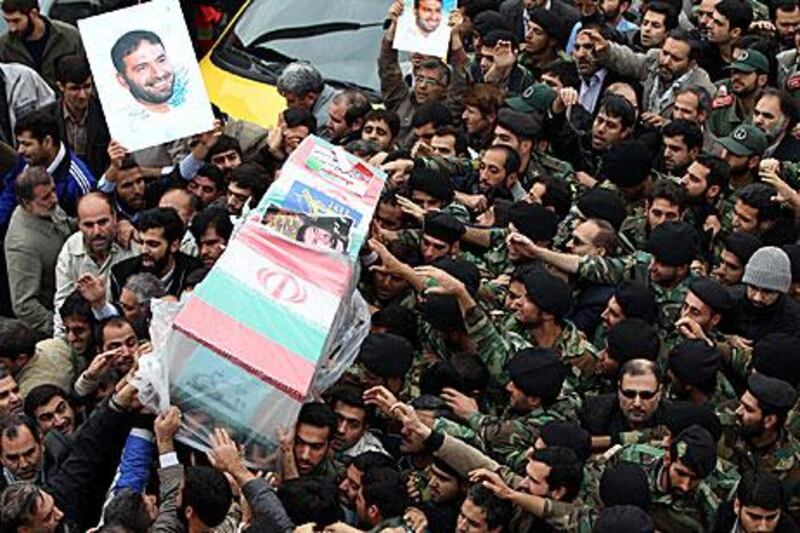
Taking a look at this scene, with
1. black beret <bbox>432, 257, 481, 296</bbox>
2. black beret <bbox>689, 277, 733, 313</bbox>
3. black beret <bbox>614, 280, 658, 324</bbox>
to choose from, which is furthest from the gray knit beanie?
black beret <bbox>432, 257, 481, 296</bbox>

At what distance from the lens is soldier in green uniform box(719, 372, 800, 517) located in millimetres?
9180

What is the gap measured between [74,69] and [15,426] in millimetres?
3746

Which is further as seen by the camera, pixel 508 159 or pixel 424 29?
pixel 424 29

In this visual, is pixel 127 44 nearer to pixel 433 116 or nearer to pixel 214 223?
pixel 214 223

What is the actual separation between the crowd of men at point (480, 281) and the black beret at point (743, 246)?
0.02 m

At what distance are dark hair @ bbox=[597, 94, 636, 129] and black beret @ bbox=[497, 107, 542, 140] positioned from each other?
0.44 meters

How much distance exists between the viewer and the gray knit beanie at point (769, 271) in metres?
10.2

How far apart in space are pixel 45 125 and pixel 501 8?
3.20 m

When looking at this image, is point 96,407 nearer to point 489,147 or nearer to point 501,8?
point 489,147

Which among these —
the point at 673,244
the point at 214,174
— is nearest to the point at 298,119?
the point at 214,174

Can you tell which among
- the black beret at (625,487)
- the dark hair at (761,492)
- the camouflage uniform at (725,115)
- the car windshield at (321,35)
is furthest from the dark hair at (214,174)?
the dark hair at (761,492)

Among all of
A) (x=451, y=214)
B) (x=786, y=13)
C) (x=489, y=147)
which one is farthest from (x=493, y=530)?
(x=786, y=13)

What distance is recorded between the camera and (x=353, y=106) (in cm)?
1227

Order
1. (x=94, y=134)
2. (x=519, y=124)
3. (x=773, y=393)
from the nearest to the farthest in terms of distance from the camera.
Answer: (x=773, y=393)
(x=519, y=124)
(x=94, y=134)
